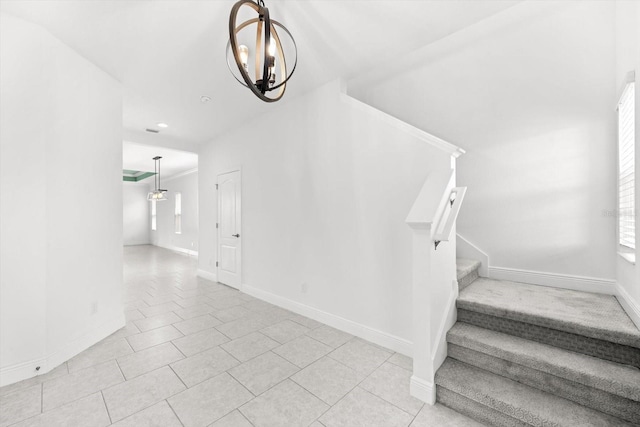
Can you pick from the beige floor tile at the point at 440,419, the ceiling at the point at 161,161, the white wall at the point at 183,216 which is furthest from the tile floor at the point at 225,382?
the white wall at the point at 183,216

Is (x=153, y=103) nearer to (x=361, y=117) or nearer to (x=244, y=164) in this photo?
(x=244, y=164)

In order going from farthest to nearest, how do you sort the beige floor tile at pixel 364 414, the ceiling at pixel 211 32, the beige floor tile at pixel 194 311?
the beige floor tile at pixel 194 311 < the ceiling at pixel 211 32 < the beige floor tile at pixel 364 414

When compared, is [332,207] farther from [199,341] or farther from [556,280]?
[556,280]

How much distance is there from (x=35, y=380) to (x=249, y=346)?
1.73 m

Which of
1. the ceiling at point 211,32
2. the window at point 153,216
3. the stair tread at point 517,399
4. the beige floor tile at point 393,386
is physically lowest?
the beige floor tile at point 393,386

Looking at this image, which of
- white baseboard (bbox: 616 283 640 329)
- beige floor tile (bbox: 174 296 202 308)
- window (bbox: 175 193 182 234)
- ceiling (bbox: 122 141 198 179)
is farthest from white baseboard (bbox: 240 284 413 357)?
window (bbox: 175 193 182 234)

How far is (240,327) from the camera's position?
3.18m

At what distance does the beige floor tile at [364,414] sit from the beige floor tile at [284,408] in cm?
10

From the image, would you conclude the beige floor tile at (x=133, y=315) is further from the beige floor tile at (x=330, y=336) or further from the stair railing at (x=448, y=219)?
the stair railing at (x=448, y=219)

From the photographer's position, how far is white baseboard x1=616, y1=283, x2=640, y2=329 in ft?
5.78

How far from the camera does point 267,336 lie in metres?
2.94

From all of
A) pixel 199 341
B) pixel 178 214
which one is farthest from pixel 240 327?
pixel 178 214

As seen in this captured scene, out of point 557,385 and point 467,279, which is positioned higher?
point 467,279

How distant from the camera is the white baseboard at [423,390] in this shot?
188cm
